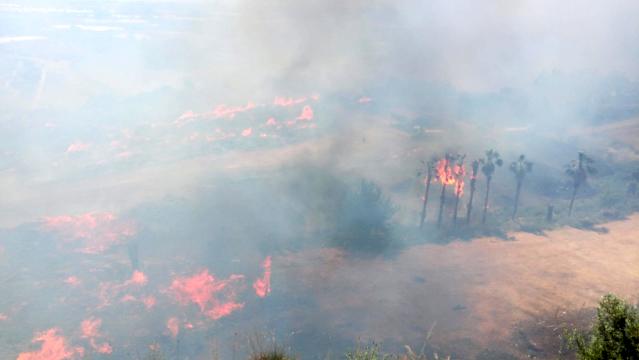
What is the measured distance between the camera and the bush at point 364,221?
4391cm

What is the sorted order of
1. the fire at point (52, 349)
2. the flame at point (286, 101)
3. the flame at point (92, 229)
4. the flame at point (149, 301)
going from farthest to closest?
the flame at point (286, 101) → the flame at point (92, 229) → the flame at point (149, 301) → the fire at point (52, 349)

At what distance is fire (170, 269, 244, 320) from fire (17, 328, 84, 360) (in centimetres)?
718

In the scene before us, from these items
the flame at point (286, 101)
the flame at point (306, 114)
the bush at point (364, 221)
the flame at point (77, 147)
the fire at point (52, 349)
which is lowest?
the fire at point (52, 349)

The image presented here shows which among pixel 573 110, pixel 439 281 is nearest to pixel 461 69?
pixel 573 110

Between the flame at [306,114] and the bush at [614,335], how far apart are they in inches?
2449

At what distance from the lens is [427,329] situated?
107 ft

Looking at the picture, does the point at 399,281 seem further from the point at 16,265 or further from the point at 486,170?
the point at 16,265

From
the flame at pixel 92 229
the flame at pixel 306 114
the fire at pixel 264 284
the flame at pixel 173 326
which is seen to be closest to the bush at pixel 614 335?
the flame at pixel 173 326

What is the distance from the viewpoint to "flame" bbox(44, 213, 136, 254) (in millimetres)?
41281

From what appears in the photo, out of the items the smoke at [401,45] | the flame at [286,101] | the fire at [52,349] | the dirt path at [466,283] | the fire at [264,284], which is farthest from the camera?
the smoke at [401,45]

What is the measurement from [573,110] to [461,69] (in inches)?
1154

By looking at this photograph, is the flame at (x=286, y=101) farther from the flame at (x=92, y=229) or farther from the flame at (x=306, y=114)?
the flame at (x=92, y=229)

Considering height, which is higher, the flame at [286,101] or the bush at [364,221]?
the flame at [286,101]

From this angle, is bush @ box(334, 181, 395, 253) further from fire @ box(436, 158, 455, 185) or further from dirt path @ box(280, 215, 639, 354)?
fire @ box(436, 158, 455, 185)
